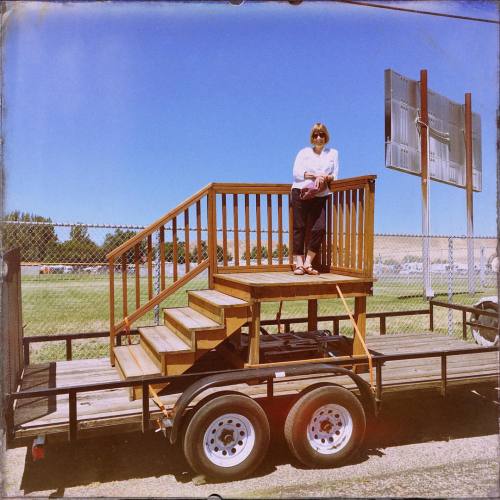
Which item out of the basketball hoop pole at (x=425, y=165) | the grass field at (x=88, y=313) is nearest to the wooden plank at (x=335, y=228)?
the grass field at (x=88, y=313)

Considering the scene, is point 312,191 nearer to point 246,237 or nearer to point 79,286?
point 246,237

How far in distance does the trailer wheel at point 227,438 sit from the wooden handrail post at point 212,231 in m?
2.30

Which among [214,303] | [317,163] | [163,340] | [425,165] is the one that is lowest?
[163,340]

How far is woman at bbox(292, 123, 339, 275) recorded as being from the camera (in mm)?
5680

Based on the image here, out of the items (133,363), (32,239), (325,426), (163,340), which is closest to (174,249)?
(163,340)

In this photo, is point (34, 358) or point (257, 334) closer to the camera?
point (257, 334)

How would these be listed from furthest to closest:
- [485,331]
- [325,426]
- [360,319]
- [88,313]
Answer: [88,313]
[485,331]
[360,319]
[325,426]

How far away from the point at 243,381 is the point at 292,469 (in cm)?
86

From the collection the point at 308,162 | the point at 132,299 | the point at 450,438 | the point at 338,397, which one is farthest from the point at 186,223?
the point at 132,299

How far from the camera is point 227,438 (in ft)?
13.4

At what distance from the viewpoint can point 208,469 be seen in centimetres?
397

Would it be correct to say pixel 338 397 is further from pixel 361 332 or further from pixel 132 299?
pixel 132 299

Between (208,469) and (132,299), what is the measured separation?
10.8 m

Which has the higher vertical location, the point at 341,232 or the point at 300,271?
the point at 341,232
